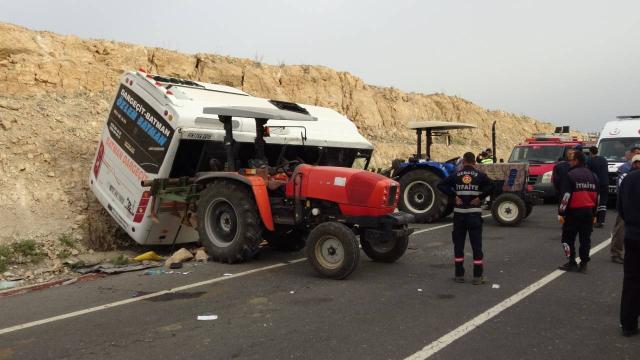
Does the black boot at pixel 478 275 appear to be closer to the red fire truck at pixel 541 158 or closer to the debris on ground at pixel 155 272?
the debris on ground at pixel 155 272

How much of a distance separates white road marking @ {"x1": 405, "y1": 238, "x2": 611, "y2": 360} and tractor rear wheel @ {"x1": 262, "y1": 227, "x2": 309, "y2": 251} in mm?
3860

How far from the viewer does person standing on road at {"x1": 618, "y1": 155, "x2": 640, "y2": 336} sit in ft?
15.8

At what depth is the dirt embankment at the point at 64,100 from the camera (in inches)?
383

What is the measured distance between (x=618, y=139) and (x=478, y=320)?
12.7m

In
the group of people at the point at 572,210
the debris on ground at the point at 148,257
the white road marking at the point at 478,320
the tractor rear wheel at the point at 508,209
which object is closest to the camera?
the white road marking at the point at 478,320

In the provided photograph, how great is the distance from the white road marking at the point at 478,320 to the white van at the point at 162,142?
14.4ft

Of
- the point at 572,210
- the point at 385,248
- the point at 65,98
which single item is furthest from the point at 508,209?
the point at 65,98

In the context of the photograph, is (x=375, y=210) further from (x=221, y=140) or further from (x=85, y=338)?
(x=85, y=338)

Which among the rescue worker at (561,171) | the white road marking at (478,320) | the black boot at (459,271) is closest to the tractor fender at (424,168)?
the rescue worker at (561,171)

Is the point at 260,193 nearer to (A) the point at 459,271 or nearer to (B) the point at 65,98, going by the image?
(A) the point at 459,271

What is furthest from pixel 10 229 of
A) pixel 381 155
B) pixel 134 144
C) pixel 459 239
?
pixel 381 155

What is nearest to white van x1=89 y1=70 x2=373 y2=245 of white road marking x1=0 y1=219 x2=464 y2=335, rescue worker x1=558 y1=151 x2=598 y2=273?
white road marking x1=0 y1=219 x2=464 y2=335

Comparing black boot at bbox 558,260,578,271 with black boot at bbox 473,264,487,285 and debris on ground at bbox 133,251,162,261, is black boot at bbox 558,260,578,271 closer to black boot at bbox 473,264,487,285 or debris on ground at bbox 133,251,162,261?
black boot at bbox 473,264,487,285

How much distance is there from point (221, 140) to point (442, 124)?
5.79 meters
